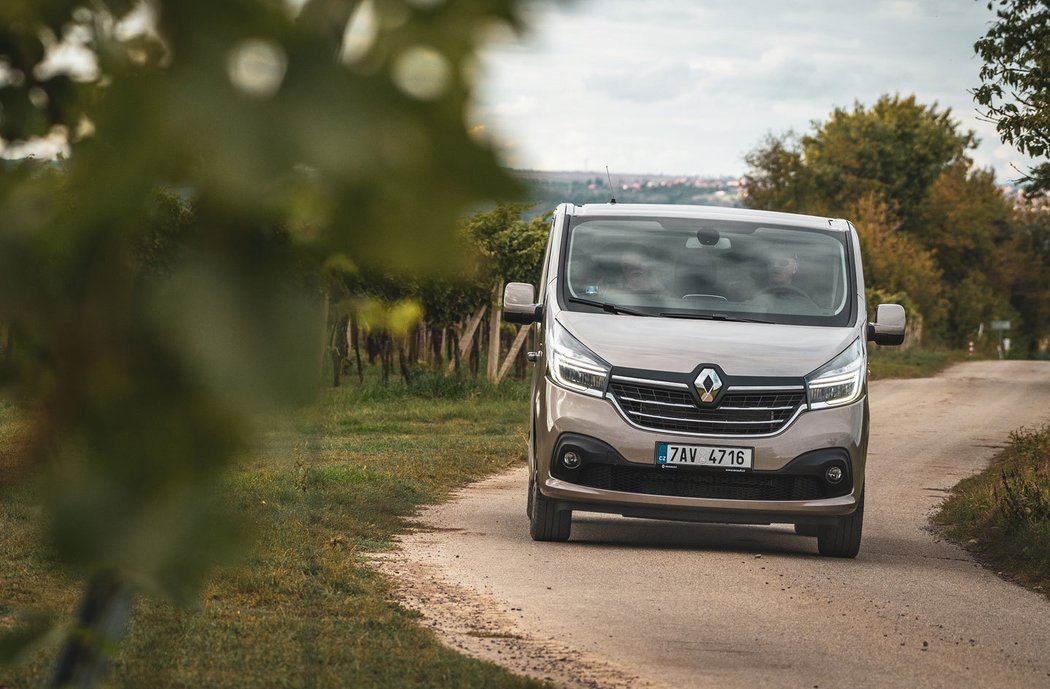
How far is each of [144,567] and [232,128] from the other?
0.27m

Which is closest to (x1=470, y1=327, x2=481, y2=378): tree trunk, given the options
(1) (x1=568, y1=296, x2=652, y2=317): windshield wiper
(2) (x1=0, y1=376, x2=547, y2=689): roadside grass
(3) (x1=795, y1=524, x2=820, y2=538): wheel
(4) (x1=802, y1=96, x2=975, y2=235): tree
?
(2) (x1=0, y1=376, x2=547, y2=689): roadside grass

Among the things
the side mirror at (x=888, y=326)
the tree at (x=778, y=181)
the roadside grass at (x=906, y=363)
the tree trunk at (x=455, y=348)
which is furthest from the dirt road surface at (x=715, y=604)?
the tree at (x=778, y=181)

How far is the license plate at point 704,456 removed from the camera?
9.17 meters

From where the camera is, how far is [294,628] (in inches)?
247

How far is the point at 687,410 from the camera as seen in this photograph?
923cm

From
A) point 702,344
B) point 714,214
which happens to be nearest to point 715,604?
point 702,344

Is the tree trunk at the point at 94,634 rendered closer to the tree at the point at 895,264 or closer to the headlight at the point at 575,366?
the headlight at the point at 575,366

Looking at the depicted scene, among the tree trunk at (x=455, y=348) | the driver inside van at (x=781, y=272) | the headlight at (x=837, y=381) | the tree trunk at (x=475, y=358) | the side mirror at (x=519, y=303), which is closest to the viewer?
the headlight at (x=837, y=381)

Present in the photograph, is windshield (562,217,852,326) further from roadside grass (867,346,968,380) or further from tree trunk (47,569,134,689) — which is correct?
roadside grass (867,346,968,380)

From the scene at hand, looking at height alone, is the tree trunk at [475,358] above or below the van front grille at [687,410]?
below

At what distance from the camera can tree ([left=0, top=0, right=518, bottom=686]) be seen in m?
0.88

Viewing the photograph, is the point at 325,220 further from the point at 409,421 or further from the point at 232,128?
the point at 409,421

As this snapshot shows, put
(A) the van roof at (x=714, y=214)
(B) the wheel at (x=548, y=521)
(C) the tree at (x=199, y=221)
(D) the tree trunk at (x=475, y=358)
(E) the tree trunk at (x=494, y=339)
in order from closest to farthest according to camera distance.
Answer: (C) the tree at (x=199, y=221), (B) the wheel at (x=548, y=521), (A) the van roof at (x=714, y=214), (E) the tree trunk at (x=494, y=339), (D) the tree trunk at (x=475, y=358)

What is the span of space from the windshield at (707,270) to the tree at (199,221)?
8.57 meters
